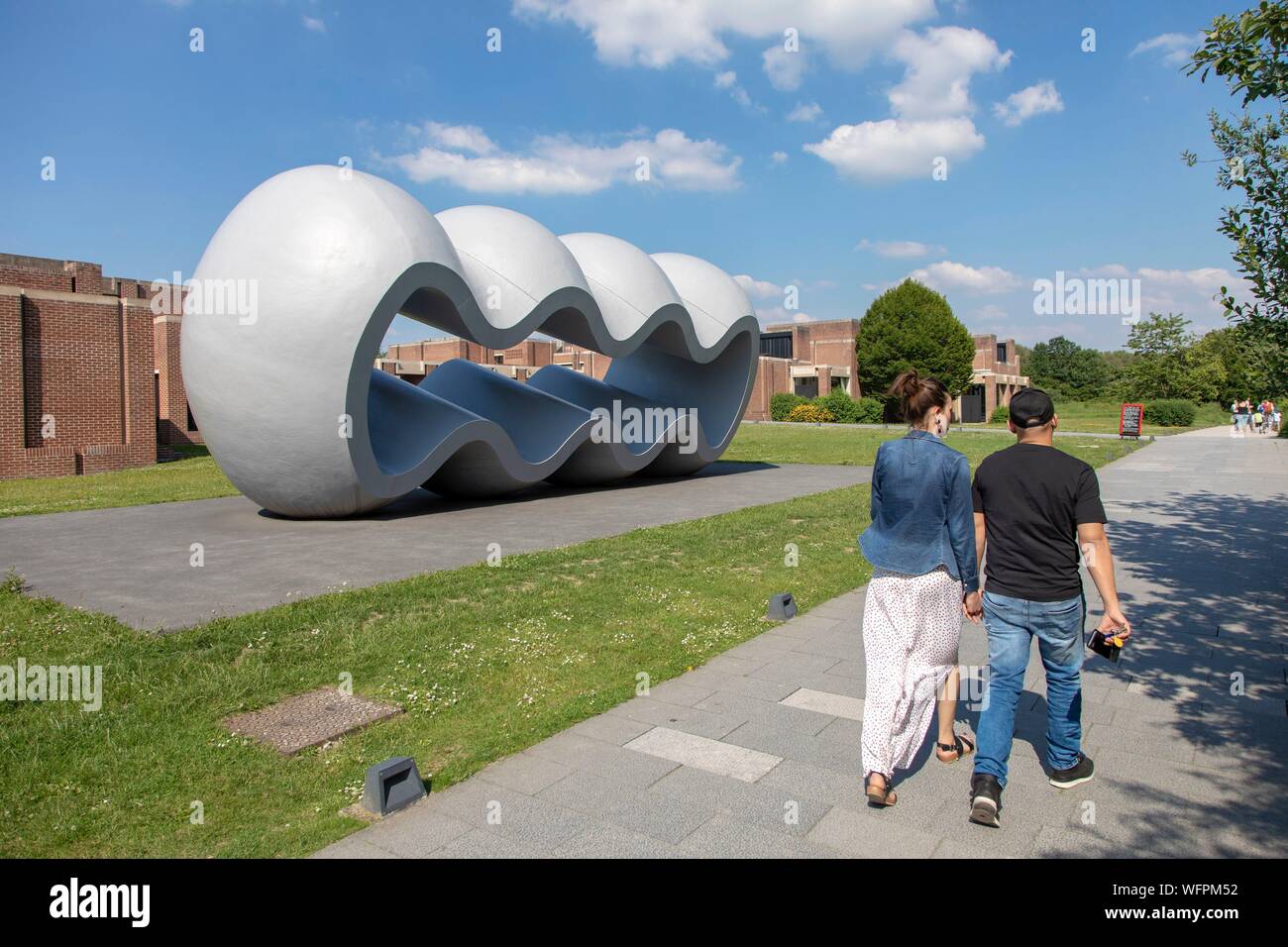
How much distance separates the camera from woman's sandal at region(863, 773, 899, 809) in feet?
12.1

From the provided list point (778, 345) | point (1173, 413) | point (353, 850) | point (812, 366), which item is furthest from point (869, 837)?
point (778, 345)

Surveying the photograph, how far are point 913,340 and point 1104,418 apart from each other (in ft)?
45.6

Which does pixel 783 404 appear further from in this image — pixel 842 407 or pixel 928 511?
pixel 928 511

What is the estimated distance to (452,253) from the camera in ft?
39.8

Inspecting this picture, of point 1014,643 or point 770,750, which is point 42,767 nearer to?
point 770,750

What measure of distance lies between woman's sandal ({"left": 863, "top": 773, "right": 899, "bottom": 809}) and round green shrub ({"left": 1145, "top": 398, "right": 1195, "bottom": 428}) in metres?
54.4

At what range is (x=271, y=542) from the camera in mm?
10211

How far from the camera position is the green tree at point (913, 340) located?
2040 inches

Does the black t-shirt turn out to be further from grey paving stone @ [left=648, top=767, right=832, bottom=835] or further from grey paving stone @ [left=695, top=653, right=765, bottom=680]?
grey paving stone @ [left=695, top=653, right=765, bottom=680]

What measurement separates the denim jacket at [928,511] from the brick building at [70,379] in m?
23.7

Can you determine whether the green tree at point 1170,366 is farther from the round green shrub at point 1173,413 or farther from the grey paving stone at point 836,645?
the grey paving stone at point 836,645

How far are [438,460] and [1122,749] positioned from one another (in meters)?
9.96

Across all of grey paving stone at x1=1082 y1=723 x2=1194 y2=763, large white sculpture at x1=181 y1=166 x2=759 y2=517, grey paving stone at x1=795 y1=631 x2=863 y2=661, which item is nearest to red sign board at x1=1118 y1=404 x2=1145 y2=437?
large white sculpture at x1=181 y1=166 x2=759 y2=517
